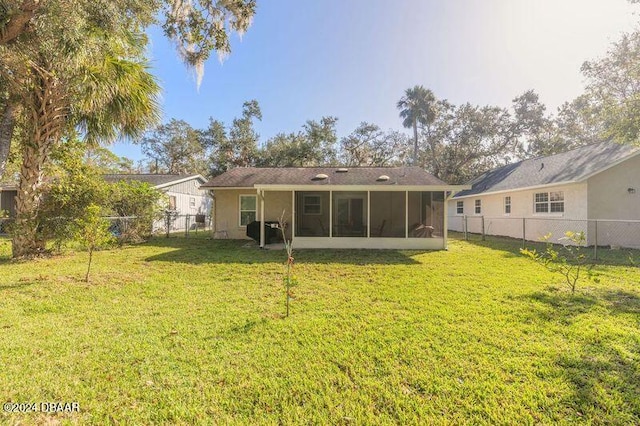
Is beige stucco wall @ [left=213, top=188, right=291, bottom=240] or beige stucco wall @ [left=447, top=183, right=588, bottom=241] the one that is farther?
beige stucco wall @ [left=213, top=188, right=291, bottom=240]

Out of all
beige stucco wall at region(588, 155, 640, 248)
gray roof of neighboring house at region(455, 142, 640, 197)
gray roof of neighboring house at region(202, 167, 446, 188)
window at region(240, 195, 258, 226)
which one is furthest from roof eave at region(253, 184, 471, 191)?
beige stucco wall at region(588, 155, 640, 248)

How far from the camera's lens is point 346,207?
1084cm

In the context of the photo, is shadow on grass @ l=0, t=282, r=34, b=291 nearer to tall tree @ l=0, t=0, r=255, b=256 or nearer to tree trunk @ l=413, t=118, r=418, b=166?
tall tree @ l=0, t=0, r=255, b=256

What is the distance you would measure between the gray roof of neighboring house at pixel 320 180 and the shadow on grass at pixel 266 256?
8.90 ft

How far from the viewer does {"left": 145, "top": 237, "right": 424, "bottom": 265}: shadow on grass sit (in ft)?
26.1

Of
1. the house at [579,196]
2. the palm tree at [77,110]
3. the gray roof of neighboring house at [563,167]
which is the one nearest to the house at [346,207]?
the house at [579,196]

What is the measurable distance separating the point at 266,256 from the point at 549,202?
39.4ft

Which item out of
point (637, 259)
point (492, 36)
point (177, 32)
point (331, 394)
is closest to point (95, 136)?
point (177, 32)

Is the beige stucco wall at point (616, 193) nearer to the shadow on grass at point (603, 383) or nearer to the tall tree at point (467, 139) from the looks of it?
the shadow on grass at point (603, 383)

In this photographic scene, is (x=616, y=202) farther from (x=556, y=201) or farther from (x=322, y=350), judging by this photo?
(x=322, y=350)

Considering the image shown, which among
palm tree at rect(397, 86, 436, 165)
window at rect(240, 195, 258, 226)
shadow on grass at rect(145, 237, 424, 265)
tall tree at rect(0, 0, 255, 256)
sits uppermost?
palm tree at rect(397, 86, 436, 165)

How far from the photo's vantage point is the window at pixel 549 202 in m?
11.8

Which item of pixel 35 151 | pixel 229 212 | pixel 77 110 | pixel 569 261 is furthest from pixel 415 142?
pixel 35 151

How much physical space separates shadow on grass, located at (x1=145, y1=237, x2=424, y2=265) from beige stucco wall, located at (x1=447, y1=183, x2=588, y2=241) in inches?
193
